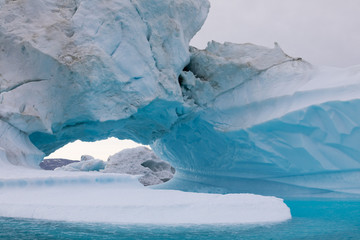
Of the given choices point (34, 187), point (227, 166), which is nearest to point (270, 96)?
point (227, 166)

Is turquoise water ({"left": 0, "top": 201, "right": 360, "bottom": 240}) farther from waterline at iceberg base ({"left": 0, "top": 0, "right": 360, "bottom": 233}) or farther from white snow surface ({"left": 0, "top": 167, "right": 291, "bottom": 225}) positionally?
waterline at iceberg base ({"left": 0, "top": 0, "right": 360, "bottom": 233})

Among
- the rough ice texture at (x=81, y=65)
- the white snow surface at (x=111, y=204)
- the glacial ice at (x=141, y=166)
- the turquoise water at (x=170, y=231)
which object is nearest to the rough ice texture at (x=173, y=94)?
the rough ice texture at (x=81, y=65)

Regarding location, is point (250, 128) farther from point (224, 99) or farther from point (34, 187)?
point (34, 187)

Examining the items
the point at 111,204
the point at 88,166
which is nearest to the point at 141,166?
the point at 88,166

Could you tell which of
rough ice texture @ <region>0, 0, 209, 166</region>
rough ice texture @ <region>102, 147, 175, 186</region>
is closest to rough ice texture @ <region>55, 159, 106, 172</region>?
rough ice texture @ <region>102, 147, 175, 186</region>

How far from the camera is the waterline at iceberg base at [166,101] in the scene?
6.92m

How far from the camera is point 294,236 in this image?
412 centimetres

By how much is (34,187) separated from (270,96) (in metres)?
6.00

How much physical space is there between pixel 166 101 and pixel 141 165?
8.62 m

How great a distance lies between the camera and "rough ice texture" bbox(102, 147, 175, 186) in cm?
1599

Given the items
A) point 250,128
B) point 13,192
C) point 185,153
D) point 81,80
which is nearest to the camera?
point 13,192

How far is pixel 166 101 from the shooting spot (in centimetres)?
880

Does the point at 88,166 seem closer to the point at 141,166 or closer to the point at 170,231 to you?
the point at 141,166

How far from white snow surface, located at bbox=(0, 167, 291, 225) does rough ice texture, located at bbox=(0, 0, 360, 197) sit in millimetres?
1598
